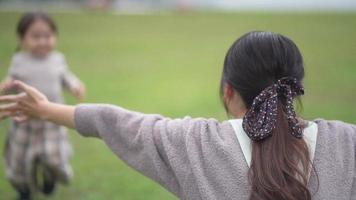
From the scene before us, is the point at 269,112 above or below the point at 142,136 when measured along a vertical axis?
above

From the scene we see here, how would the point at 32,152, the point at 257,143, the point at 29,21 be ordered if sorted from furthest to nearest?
the point at 29,21
the point at 32,152
the point at 257,143

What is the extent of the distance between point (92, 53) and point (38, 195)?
8.67 metres

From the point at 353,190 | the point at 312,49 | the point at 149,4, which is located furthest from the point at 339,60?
the point at 149,4

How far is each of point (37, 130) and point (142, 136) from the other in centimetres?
231

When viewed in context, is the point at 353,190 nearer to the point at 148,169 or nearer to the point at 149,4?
the point at 148,169

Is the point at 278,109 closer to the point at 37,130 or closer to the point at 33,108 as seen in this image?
the point at 33,108

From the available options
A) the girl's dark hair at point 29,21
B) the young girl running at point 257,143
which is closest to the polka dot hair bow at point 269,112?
the young girl running at point 257,143

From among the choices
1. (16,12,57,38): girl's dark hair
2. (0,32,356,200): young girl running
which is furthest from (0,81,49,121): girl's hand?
(16,12,57,38): girl's dark hair

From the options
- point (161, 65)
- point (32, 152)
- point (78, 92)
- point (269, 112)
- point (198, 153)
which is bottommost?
point (161, 65)

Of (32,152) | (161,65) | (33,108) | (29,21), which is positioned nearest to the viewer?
(33,108)

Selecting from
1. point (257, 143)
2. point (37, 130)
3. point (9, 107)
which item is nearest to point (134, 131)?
point (257, 143)

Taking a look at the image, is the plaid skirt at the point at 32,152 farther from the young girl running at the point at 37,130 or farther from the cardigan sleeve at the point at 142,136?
the cardigan sleeve at the point at 142,136

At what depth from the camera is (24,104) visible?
91.7 inches

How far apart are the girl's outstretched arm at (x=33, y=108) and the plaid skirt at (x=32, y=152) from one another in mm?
1838
